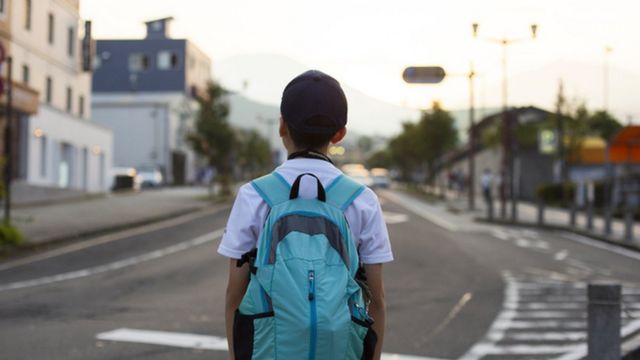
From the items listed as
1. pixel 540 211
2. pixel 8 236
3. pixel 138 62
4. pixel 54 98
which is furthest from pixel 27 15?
pixel 138 62

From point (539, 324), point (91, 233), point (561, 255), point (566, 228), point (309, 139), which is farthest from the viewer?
point (566, 228)

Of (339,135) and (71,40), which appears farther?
(71,40)

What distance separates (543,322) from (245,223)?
667 centimetres

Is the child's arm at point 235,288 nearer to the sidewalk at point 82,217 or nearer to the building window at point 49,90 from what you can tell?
the sidewalk at point 82,217

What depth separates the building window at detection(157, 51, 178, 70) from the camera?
76625 mm

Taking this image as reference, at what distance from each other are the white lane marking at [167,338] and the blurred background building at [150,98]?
203ft

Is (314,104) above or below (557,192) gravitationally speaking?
above

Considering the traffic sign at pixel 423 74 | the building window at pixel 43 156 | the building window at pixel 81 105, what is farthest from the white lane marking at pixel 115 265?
the building window at pixel 81 105

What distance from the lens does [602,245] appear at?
19297 mm

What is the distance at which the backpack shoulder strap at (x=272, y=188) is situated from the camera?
251 cm

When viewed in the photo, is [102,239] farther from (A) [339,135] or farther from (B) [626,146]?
(B) [626,146]

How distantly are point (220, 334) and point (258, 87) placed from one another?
10.8 feet

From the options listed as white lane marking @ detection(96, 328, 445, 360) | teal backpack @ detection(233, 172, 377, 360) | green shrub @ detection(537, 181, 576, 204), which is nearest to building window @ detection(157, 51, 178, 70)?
green shrub @ detection(537, 181, 576, 204)

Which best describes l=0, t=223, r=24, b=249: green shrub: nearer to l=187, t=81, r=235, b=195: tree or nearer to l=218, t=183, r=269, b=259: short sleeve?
l=218, t=183, r=269, b=259: short sleeve
